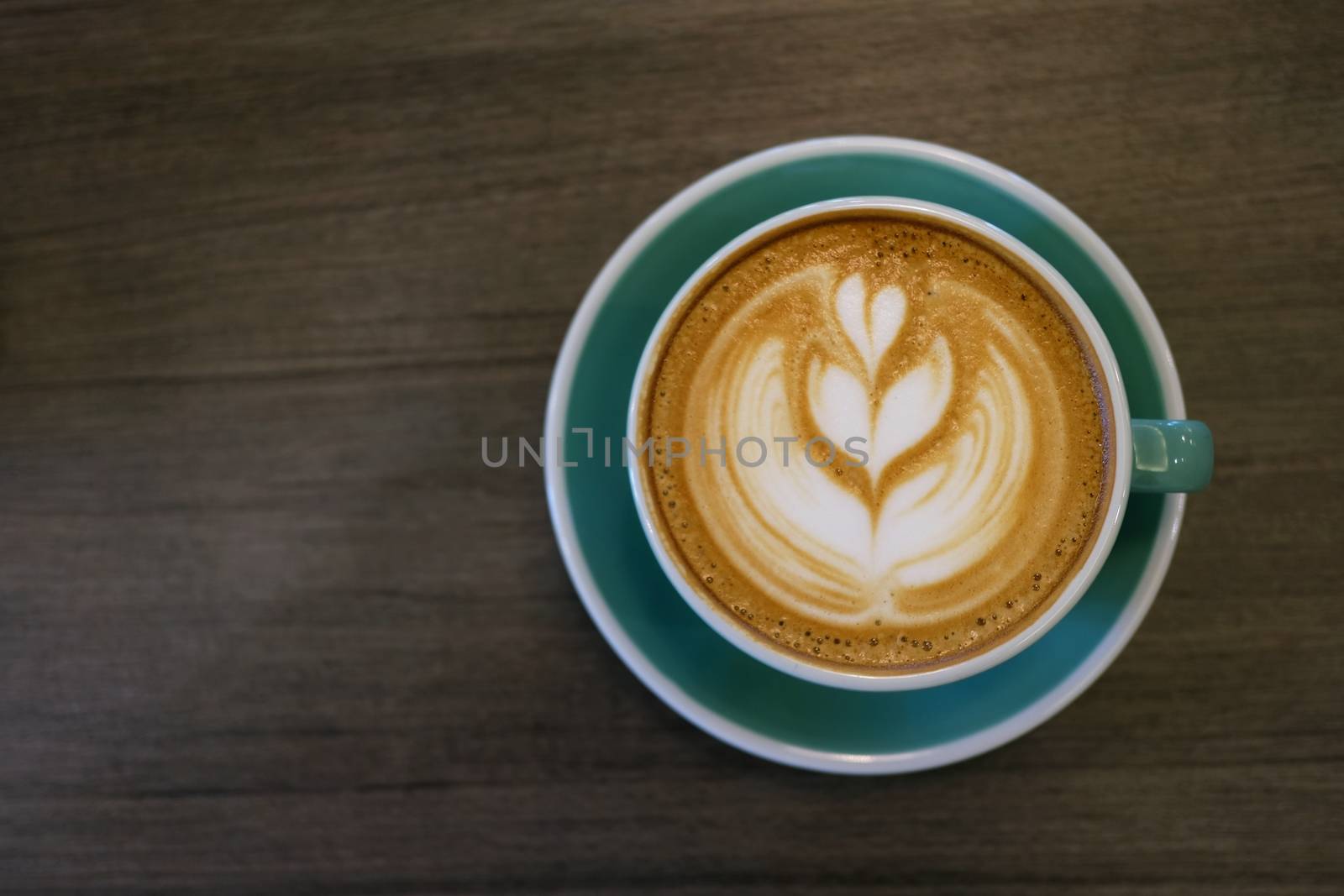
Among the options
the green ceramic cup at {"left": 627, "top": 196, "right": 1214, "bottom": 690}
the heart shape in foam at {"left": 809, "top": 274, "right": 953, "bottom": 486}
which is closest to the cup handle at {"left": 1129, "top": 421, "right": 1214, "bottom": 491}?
the green ceramic cup at {"left": 627, "top": 196, "right": 1214, "bottom": 690}

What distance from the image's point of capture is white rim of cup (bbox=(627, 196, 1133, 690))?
0.73 m

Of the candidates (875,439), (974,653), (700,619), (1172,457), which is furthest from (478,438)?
(1172,457)

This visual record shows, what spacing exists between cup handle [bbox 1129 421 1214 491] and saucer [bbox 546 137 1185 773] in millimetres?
83

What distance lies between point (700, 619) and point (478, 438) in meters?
0.33

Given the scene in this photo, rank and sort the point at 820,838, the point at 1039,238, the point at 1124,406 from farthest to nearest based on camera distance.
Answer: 1. the point at 820,838
2. the point at 1039,238
3. the point at 1124,406

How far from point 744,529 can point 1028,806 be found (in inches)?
19.6

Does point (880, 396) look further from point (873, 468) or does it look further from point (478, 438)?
point (478, 438)

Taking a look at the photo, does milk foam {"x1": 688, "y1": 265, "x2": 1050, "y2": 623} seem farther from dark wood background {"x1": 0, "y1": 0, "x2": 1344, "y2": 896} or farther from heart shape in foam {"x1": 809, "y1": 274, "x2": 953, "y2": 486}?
dark wood background {"x1": 0, "y1": 0, "x2": 1344, "y2": 896}

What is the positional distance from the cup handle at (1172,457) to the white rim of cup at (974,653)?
0.03 metres

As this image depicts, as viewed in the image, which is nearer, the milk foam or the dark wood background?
the milk foam

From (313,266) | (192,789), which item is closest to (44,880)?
(192,789)

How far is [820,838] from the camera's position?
0.97m

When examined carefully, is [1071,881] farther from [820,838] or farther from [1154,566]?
[1154,566]

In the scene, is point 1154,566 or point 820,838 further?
point 820,838
